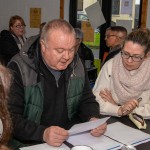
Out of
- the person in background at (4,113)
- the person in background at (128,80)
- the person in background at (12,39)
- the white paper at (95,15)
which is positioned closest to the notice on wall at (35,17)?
the person in background at (12,39)

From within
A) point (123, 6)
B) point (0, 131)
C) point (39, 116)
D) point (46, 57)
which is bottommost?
point (39, 116)

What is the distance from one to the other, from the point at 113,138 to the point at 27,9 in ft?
15.8

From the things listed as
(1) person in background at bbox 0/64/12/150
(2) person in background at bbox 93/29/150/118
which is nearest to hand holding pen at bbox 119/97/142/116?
(2) person in background at bbox 93/29/150/118

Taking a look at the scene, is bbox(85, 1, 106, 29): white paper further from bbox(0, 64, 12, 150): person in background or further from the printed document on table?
bbox(0, 64, 12, 150): person in background

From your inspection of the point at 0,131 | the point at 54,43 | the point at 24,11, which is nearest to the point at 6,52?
the point at 24,11

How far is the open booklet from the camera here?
1.55 metres

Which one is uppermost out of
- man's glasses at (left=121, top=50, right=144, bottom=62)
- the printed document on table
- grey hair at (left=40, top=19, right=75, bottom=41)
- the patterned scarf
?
grey hair at (left=40, top=19, right=75, bottom=41)

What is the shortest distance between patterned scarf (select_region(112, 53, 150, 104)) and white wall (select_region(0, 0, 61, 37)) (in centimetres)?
374

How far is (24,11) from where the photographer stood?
235 inches

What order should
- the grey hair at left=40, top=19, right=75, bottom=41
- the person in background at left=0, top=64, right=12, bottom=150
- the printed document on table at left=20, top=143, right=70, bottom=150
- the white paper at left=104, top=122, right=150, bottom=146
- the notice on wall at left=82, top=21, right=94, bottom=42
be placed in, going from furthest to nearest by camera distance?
1. the notice on wall at left=82, top=21, right=94, bottom=42
2. the grey hair at left=40, top=19, right=75, bottom=41
3. the white paper at left=104, top=122, right=150, bottom=146
4. the printed document on table at left=20, top=143, right=70, bottom=150
5. the person in background at left=0, top=64, right=12, bottom=150

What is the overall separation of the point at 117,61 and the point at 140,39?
279 mm

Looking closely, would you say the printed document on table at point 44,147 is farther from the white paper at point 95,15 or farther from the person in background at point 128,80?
the white paper at point 95,15

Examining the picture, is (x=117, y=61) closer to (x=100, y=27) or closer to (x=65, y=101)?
(x=65, y=101)

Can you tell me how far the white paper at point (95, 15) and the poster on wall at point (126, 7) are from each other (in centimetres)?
41
